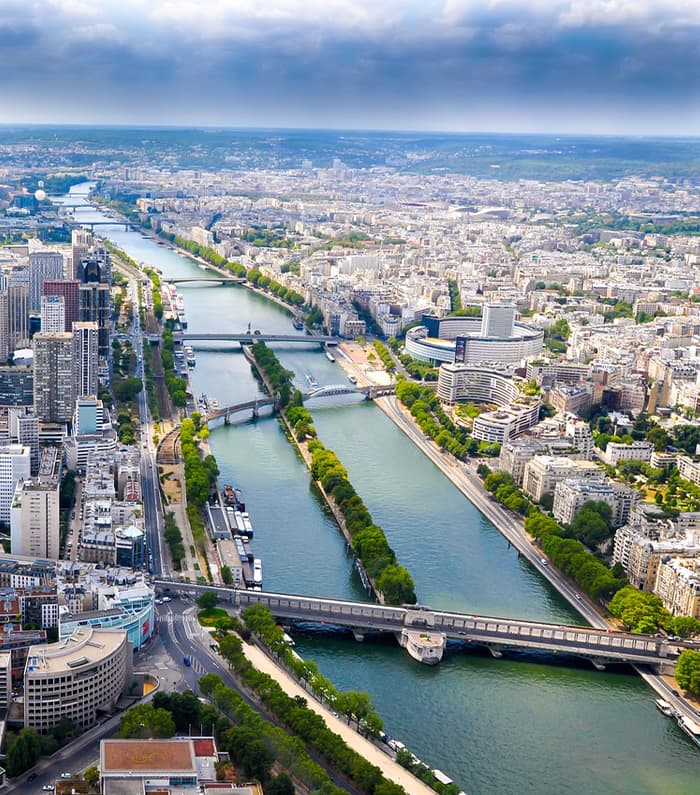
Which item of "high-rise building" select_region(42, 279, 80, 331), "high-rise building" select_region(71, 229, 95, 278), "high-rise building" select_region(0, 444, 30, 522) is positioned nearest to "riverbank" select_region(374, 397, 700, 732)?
"high-rise building" select_region(42, 279, 80, 331)

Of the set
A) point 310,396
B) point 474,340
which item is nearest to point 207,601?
point 310,396

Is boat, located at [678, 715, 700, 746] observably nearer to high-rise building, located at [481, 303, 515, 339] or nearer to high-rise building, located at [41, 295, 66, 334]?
high-rise building, located at [41, 295, 66, 334]

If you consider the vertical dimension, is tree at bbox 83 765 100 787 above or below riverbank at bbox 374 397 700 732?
above

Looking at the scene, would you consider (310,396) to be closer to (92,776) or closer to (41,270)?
(41,270)

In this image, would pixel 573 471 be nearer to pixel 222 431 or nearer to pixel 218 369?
pixel 222 431

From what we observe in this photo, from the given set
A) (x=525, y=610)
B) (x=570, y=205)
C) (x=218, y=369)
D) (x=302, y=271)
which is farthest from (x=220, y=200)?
(x=525, y=610)

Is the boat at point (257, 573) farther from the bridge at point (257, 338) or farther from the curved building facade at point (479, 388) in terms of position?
the bridge at point (257, 338)
